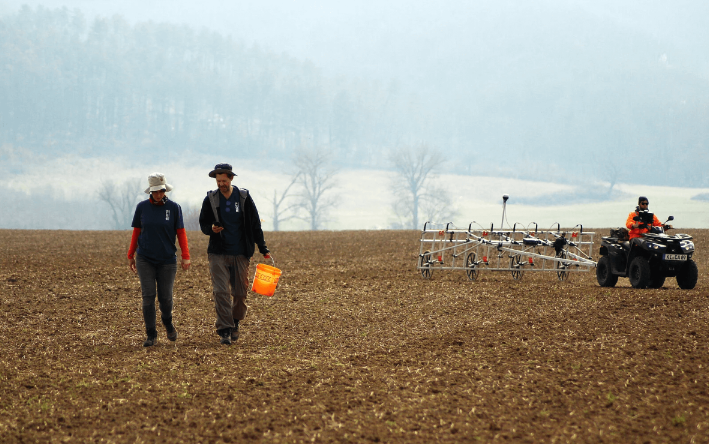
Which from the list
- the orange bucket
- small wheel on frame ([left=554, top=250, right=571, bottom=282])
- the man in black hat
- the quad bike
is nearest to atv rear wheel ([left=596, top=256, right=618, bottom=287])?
the quad bike

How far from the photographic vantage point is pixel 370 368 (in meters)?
7.57

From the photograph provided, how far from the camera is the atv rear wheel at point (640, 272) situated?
44.0ft

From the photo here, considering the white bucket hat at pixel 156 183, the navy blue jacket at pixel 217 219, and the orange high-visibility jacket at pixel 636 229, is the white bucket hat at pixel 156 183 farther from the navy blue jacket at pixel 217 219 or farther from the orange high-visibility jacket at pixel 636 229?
the orange high-visibility jacket at pixel 636 229

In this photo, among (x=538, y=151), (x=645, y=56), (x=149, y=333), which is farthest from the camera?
(x=645, y=56)

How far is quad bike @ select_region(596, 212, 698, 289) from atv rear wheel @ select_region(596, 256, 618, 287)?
0.67ft

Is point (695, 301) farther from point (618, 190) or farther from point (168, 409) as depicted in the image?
point (618, 190)

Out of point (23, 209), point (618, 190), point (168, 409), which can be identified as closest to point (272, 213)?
point (23, 209)

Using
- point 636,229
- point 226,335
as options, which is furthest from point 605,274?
point 226,335

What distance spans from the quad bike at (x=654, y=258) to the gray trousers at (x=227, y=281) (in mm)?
8475

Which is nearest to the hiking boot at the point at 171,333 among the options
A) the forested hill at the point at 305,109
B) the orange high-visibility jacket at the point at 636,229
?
the orange high-visibility jacket at the point at 636,229

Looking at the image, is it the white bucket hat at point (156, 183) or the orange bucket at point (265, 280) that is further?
the orange bucket at point (265, 280)

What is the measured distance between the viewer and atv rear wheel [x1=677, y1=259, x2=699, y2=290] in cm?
1356

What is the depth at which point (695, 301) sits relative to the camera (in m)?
11.2

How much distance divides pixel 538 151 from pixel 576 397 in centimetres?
14798
